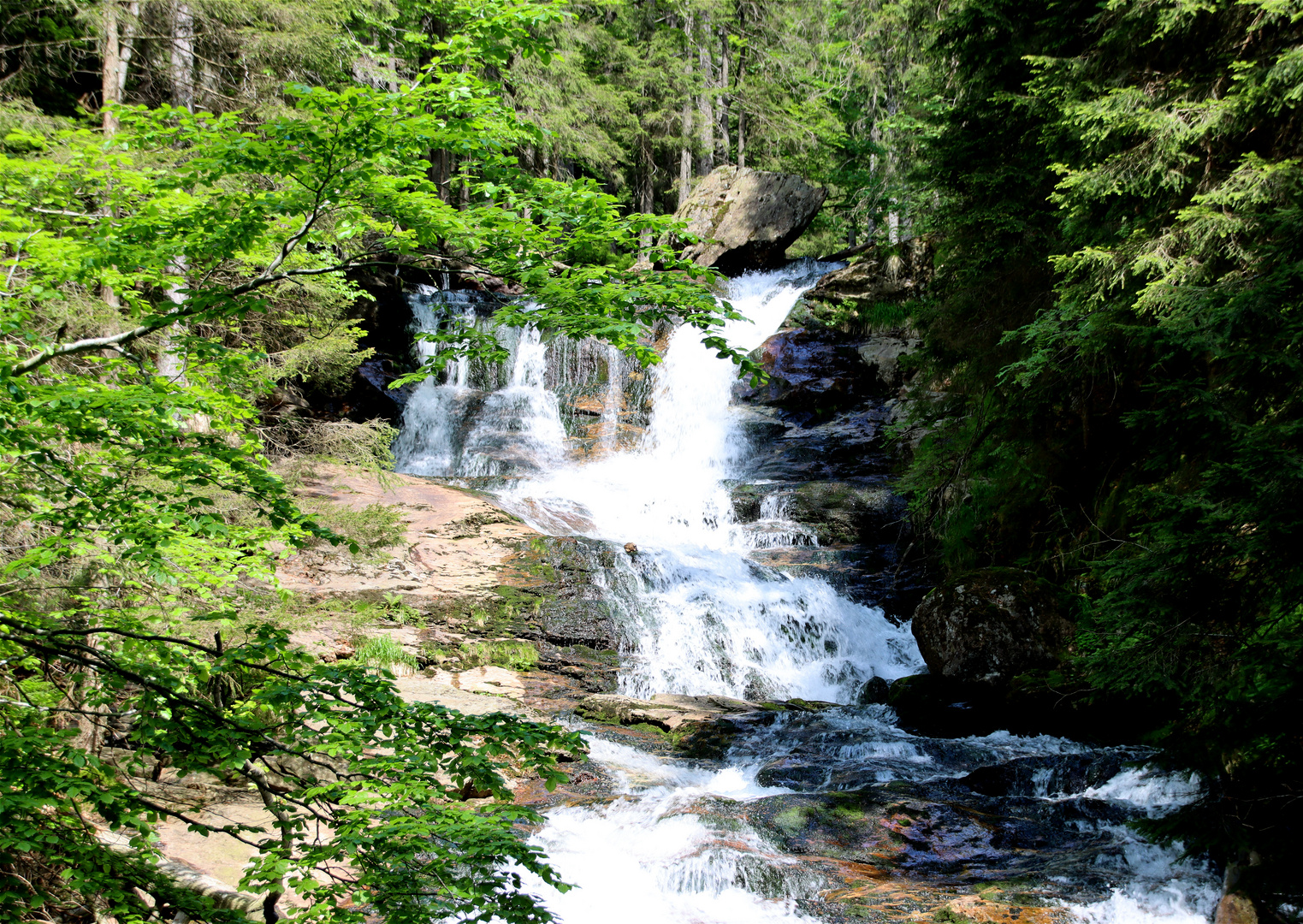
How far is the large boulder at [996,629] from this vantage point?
333 inches

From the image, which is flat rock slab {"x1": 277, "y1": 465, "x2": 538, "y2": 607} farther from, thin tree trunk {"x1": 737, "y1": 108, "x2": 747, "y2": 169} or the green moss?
thin tree trunk {"x1": 737, "y1": 108, "x2": 747, "y2": 169}

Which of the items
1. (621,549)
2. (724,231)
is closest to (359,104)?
(621,549)

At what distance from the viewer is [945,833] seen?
6199 millimetres

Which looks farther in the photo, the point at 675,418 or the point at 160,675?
the point at 675,418

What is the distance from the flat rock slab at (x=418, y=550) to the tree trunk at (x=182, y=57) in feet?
17.4

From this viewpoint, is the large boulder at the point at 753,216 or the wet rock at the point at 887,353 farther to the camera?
the large boulder at the point at 753,216

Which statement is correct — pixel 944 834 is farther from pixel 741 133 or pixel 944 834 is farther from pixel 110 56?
pixel 741 133

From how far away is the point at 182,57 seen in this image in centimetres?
1050

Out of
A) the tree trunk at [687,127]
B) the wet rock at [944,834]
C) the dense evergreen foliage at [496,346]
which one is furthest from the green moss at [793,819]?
the tree trunk at [687,127]

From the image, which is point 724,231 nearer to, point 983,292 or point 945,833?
point 983,292

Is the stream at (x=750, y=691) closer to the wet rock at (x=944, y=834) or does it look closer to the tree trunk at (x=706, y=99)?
the wet rock at (x=944, y=834)

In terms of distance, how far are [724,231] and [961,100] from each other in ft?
46.8

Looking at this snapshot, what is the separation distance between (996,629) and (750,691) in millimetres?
3590

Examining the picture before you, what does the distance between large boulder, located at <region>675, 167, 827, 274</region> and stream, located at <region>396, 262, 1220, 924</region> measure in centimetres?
78
